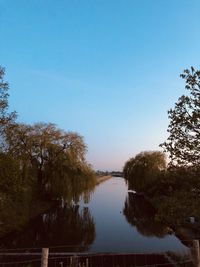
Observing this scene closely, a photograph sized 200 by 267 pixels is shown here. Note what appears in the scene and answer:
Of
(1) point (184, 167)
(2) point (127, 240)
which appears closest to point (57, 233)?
(2) point (127, 240)

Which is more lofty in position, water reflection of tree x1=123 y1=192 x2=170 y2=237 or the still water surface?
water reflection of tree x1=123 y1=192 x2=170 y2=237

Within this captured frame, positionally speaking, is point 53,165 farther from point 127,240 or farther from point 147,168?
point 147,168

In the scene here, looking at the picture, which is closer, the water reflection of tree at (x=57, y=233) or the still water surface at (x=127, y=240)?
the still water surface at (x=127, y=240)

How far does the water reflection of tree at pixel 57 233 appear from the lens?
20609mm

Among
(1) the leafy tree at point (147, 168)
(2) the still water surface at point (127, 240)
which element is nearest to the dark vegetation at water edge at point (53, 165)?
(2) the still water surface at point (127, 240)

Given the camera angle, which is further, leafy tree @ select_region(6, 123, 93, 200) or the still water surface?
leafy tree @ select_region(6, 123, 93, 200)

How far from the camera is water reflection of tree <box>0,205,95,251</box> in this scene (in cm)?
2061

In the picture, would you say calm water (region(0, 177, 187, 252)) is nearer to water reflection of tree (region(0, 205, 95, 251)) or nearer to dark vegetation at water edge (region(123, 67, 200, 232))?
water reflection of tree (region(0, 205, 95, 251))

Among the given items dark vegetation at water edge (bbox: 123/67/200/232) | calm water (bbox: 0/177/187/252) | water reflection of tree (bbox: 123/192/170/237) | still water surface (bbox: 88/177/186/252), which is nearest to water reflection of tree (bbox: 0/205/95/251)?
calm water (bbox: 0/177/187/252)

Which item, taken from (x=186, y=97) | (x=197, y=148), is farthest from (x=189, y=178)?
(x=186, y=97)

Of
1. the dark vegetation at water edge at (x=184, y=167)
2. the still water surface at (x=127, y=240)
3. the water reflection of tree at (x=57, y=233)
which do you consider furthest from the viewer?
the water reflection of tree at (x=57, y=233)

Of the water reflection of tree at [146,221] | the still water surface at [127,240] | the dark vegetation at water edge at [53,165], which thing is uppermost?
the dark vegetation at water edge at [53,165]

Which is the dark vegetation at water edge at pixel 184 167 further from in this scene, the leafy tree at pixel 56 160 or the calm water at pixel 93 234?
the leafy tree at pixel 56 160

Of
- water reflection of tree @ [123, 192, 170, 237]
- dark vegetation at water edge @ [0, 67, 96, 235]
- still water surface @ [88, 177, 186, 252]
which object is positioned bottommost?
still water surface @ [88, 177, 186, 252]
